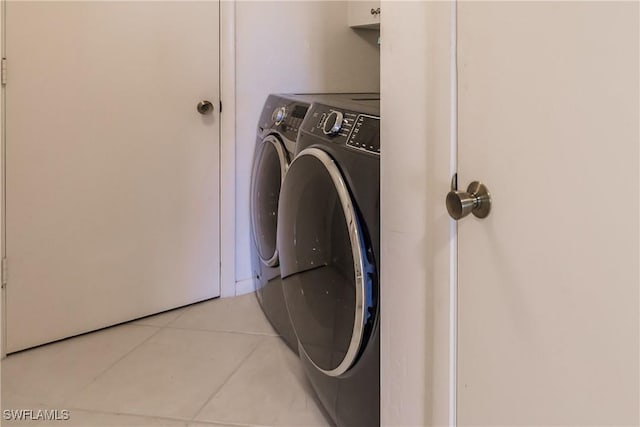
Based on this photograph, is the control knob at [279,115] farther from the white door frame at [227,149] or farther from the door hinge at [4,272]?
the door hinge at [4,272]

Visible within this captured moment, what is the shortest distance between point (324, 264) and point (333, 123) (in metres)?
0.32

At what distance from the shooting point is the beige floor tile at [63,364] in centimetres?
150

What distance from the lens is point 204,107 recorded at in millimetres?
2096

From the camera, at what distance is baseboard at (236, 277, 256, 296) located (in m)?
2.30

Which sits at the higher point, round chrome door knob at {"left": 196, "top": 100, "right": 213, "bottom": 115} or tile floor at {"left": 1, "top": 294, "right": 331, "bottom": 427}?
round chrome door knob at {"left": 196, "top": 100, "right": 213, "bottom": 115}

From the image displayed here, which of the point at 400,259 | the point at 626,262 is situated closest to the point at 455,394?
the point at 400,259

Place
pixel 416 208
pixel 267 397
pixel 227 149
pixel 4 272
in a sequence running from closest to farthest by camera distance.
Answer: pixel 416 208 → pixel 267 397 → pixel 4 272 → pixel 227 149

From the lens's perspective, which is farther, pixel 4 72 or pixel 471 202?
pixel 4 72

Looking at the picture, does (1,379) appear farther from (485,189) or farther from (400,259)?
(485,189)

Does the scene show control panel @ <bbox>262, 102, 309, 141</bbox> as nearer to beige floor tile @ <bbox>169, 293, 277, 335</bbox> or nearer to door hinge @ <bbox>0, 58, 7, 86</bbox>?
beige floor tile @ <bbox>169, 293, 277, 335</bbox>

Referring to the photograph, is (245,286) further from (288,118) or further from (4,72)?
(4,72)

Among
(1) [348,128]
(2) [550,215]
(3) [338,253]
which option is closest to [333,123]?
(1) [348,128]

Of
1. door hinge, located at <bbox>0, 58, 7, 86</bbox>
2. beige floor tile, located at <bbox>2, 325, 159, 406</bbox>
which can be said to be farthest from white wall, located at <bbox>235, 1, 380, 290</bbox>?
door hinge, located at <bbox>0, 58, 7, 86</bbox>

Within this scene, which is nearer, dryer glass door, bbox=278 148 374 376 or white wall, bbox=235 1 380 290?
dryer glass door, bbox=278 148 374 376
